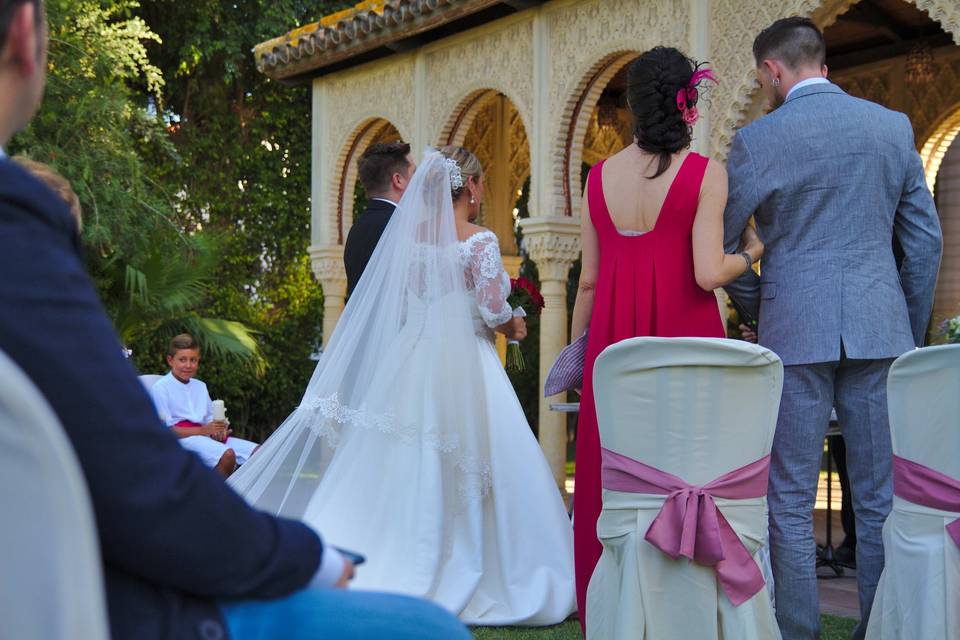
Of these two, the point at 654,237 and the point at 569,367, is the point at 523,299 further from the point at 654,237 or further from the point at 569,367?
the point at 654,237

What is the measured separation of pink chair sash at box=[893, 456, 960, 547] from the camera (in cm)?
308

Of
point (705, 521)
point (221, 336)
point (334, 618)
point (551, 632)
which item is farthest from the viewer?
point (221, 336)

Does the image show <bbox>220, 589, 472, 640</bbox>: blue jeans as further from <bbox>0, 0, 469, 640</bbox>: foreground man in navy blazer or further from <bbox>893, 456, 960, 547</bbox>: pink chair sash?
<bbox>893, 456, 960, 547</bbox>: pink chair sash

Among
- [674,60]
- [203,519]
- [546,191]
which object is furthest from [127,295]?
[203,519]

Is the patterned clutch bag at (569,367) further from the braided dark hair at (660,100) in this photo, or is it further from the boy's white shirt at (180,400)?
the boy's white shirt at (180,400)

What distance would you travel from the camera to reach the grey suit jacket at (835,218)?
11.5 feet

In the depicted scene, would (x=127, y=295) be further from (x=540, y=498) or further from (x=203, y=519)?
(x=203, y=519)

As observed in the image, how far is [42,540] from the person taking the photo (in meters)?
1.12

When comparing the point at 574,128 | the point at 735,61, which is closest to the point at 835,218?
the point at 735,61

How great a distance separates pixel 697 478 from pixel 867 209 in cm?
108

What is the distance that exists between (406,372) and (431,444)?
0.31 m

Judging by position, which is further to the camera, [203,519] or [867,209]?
[867,209]

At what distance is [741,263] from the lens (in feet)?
11.8

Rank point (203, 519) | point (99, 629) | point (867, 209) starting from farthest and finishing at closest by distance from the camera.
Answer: point (867, 209), point (203, 519), point (99, 629)
